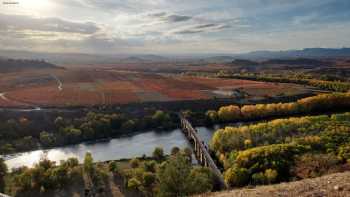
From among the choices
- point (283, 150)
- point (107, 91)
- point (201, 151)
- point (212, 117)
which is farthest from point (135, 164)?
point (107, 91)

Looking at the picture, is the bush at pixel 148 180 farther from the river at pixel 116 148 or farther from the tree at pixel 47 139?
the tree at pixel 47 139

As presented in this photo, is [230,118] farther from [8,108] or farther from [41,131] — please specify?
[8,108]

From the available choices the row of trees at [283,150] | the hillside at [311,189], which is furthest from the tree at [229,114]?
the hillside at [311,189]

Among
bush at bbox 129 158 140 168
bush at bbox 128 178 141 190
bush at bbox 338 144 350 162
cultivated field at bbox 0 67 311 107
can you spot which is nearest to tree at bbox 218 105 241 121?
cultivated field at bbox 0 67 311 107

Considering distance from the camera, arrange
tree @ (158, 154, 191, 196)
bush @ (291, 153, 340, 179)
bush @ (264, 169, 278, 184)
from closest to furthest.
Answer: tree @ (158, 154, 191, 196), bush @ (291, 153, 340, 179), bush @ (264, 169, 278, 184)

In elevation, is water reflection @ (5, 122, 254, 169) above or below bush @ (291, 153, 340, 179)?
below

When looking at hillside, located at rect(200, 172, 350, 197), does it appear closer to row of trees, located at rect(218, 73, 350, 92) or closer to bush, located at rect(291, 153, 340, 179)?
bush, located at rect(291, 153, 340, 179)

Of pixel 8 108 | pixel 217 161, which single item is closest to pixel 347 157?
pixel 217 161
